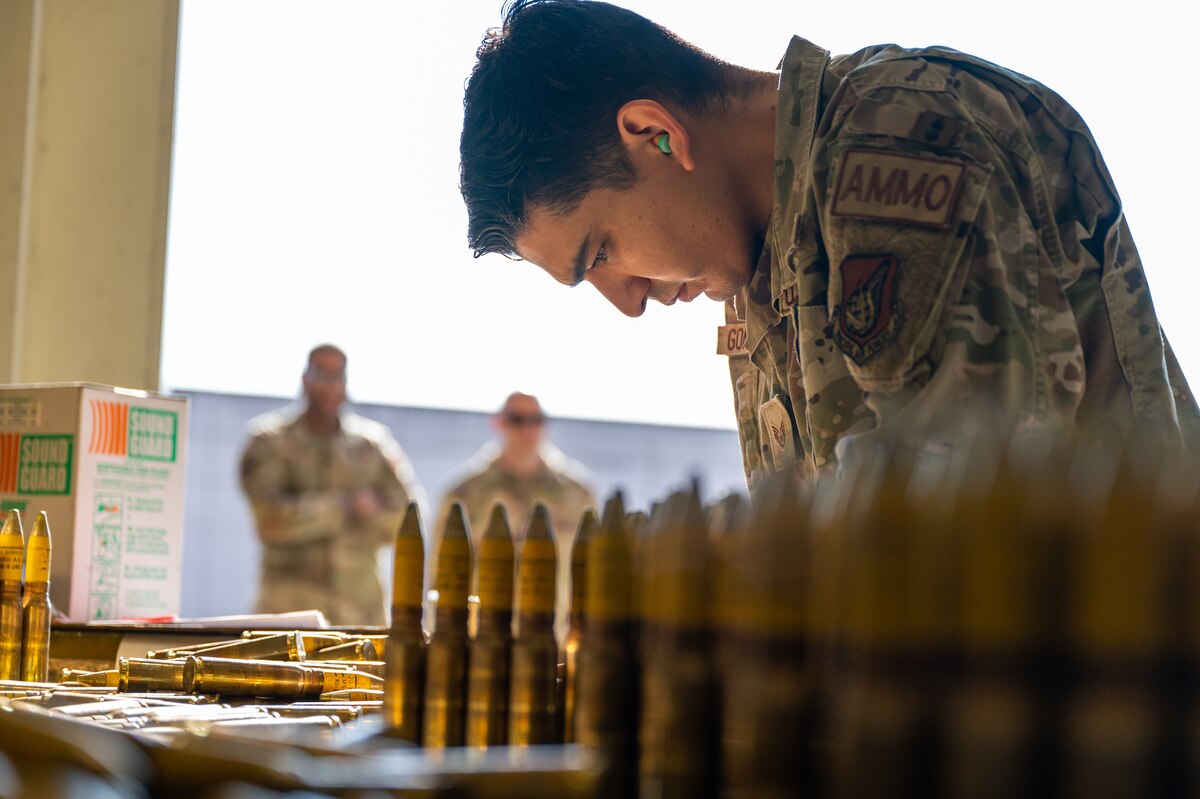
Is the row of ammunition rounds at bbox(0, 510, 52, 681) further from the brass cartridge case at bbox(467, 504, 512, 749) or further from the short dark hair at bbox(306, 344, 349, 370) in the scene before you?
the short dark hair at bbox(306, 344, 349, 370)

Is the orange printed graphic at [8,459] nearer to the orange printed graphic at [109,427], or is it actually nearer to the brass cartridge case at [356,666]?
the orange printed graphic at [109,427]

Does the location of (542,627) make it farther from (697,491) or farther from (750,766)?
(750,766)

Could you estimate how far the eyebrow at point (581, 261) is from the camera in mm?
2324

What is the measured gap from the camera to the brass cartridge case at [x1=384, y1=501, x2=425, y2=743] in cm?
143

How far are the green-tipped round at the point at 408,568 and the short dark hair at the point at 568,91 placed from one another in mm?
935

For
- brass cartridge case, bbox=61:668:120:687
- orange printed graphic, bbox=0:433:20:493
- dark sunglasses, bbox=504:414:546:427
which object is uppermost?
dark sunglasses, bbox=504:414:546:427

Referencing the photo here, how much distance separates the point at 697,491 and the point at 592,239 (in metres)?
1.23

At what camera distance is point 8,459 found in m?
3.07

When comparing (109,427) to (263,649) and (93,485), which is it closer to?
(93,485)

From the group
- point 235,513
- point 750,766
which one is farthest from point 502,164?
point 235,513

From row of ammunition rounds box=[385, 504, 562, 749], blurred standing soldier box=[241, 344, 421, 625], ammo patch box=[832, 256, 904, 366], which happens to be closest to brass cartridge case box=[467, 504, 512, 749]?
row of ammunition rounds box=[385, 504, 562, 749]

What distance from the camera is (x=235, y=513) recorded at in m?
9.81

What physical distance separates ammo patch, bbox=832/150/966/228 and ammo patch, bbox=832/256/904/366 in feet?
0.22

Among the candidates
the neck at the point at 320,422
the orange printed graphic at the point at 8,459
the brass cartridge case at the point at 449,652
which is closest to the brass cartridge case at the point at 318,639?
the orange printed graphic at the point at 8,459
